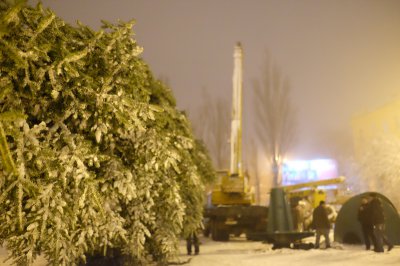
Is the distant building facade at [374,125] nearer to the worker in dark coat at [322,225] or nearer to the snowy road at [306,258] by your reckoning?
the worker in dark coat at [322,225]

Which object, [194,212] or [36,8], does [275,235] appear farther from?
[36,8]

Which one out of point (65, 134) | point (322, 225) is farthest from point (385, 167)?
point (65, 134)

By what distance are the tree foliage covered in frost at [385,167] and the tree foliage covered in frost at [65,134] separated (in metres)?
25.9

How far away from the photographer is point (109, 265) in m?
8.11

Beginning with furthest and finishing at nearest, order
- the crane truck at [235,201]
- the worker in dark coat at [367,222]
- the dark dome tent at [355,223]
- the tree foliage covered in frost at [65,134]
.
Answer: the crane truck at [235,201] → the dark dome tent at [355,223] → the worker in dark coat at [367,222] → the tree foliage covered in frost at [65,134]

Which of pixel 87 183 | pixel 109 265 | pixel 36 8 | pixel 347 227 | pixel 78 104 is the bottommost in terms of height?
pixel 109 265

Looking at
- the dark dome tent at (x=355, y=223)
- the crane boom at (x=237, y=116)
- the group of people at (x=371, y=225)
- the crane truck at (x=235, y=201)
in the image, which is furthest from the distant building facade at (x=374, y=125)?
the group of people at (x=371, y=225)

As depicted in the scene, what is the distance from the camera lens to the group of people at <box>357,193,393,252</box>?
9344 mm

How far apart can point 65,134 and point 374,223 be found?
8309mm

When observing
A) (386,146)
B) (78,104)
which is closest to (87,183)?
(78,104)

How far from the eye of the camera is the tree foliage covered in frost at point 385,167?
88.3ft

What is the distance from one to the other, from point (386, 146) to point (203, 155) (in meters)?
25.8

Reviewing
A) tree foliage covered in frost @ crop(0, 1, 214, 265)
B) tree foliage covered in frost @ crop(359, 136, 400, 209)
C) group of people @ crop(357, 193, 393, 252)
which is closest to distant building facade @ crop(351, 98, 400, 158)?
tree foliage covered in frost @ crop(359, 136, 400, 209)

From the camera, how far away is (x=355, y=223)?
434 inches
